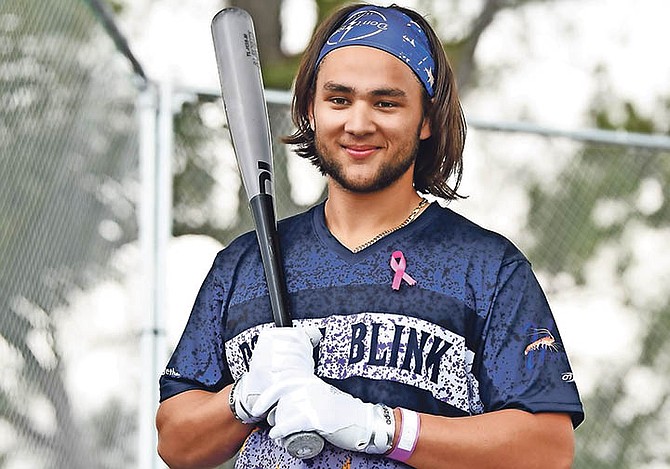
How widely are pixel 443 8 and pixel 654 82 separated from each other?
1.53 metres

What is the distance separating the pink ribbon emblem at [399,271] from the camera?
2.46 metres

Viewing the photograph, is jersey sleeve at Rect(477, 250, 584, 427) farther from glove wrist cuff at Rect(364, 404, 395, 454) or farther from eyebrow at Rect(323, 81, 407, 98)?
eyebrow at Rect(323, 81, 407, 98)

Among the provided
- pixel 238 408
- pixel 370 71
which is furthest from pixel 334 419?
pixel 370 71

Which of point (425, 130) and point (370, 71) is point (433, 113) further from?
point (370, 71)

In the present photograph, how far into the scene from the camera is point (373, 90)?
249 cm

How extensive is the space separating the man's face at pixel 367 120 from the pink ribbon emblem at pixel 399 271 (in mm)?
142

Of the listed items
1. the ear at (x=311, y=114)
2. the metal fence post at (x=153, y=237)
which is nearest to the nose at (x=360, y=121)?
the ear at (x=311, y=114)

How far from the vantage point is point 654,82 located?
25.5 feet

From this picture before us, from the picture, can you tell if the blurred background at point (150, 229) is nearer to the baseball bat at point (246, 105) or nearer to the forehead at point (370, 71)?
the baseball bat at point (246, 105)

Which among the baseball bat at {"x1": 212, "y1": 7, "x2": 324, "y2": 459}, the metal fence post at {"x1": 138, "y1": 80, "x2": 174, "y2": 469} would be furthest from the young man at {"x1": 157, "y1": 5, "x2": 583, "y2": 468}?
the metal fence post at {"x1": 138, "y1": 80, "x2": 174, "y2": 469}

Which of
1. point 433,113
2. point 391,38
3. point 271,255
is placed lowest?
point 271,255

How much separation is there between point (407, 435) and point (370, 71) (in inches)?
27.0

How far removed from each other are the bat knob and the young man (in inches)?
0.5

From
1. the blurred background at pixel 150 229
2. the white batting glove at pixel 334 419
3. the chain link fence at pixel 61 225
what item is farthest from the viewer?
the blurred background at pixel 150 229
